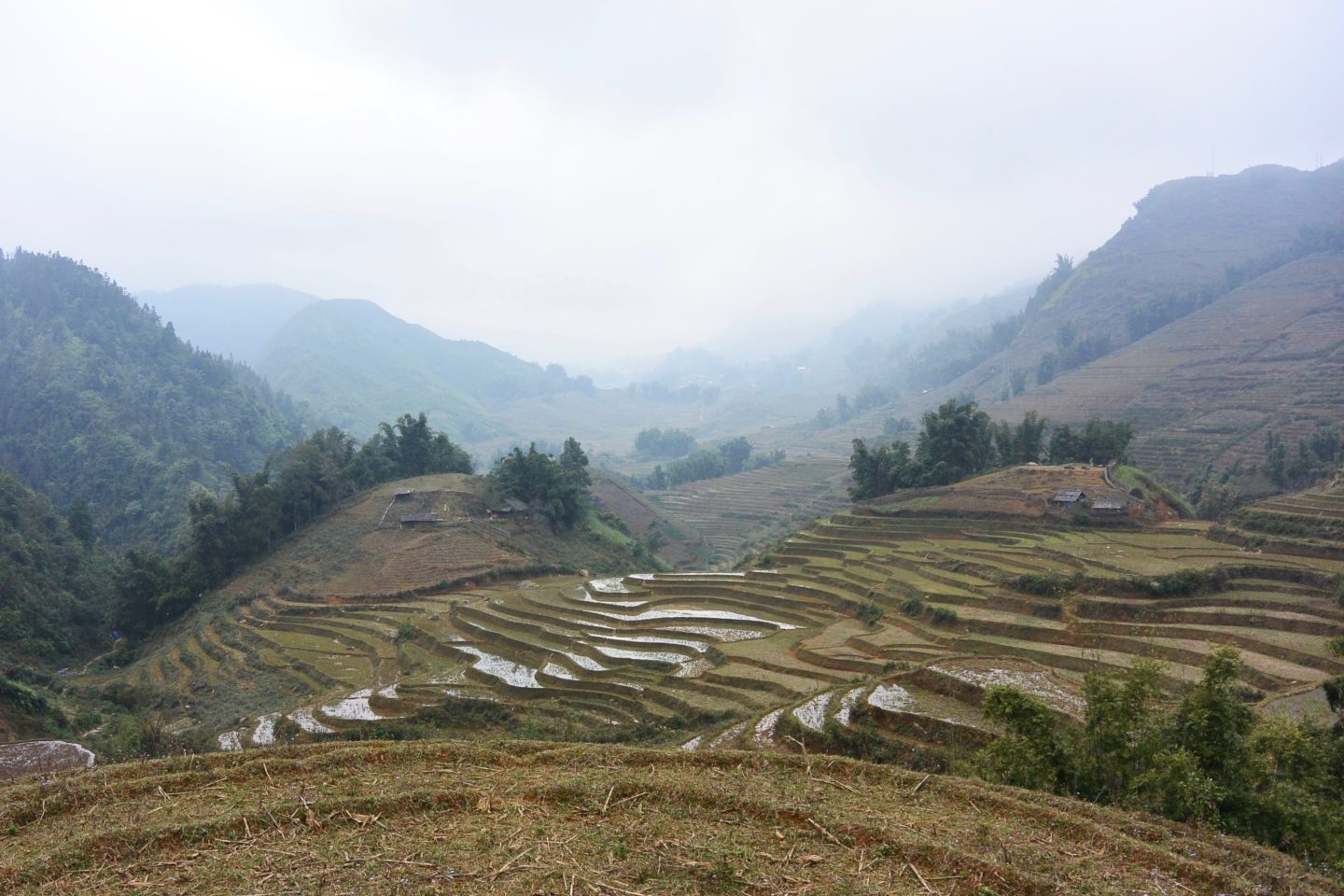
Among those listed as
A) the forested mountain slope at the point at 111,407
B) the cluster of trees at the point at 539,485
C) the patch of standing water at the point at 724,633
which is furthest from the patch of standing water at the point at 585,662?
the forested mountain slope at the point at 111,407

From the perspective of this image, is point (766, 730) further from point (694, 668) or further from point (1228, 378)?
point (1228, 378)

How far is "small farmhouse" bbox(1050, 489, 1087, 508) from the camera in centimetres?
3347

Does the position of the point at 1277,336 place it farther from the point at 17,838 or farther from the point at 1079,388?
the point at 17,838

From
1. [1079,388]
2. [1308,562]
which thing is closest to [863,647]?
[1308,562]

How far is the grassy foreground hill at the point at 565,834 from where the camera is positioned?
18.2ft

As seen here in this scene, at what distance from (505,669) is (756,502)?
49.0 metres

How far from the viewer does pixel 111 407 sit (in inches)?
2697

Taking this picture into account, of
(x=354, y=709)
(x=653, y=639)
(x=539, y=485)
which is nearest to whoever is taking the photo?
(x=354, y=709)

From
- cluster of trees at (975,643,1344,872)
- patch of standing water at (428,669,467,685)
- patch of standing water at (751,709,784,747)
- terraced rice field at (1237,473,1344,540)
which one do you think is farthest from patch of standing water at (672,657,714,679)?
terraced rice field at (1237,473,1344,540)

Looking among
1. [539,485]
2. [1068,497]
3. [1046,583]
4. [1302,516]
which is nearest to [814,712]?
[1046,583]

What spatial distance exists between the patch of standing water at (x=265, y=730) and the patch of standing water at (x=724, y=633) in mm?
13066

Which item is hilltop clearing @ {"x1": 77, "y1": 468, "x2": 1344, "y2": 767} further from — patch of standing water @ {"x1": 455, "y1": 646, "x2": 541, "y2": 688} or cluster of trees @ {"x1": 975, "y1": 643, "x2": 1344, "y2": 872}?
cluster of trees @ {"x1": 975, "y1": 643, "x2": 1344, "y2": 872}

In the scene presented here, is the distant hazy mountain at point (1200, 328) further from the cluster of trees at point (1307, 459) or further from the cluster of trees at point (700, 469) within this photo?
the cluster of trees at point (700, 469)

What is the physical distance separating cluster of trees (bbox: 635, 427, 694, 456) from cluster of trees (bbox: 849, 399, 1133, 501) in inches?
3060
